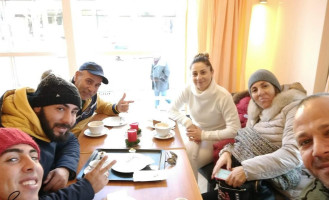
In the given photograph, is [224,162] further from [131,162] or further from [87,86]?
[87,86]

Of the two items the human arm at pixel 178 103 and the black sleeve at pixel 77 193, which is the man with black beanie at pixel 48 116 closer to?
the black sleeve at pixel 77 193

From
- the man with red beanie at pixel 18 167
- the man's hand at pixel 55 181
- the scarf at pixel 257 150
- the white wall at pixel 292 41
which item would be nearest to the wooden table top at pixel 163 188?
the man's hand at pixel 55 181

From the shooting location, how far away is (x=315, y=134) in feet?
2.70

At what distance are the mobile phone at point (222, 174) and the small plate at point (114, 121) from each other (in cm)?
82

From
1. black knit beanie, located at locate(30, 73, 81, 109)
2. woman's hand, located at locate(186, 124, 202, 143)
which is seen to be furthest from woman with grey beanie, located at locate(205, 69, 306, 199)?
black knit beanie, located at locate(30, 73, 81, 109)

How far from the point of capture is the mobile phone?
144 cm

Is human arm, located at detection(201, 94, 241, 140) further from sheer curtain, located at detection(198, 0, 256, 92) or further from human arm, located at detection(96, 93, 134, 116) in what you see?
sheer curtain, located at detection(198, 0, 256, 92)

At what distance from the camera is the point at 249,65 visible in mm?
2969

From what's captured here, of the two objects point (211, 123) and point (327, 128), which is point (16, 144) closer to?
point (327, 128)

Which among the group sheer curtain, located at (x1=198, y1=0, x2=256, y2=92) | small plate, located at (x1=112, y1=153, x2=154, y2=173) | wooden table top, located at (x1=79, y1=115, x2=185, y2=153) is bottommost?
wooden table top, located at (x1=79, y1=115, x2=185, y2=153)

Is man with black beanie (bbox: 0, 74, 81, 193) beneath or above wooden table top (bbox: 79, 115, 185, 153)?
above

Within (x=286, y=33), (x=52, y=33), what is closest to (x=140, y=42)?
(x=52, y=33)

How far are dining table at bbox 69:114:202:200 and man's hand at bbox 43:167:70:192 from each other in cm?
5

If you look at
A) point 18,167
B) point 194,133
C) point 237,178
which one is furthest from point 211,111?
point 18,167
